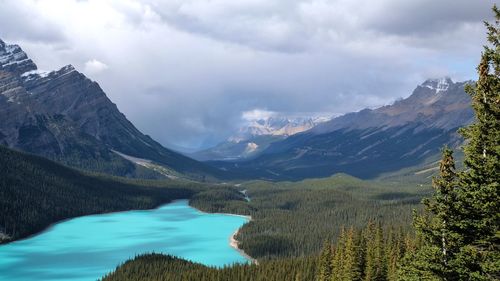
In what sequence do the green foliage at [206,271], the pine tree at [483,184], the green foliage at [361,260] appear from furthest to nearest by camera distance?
the green foliage at [206,271]
the green foliage at [361,260]
the pine tree at [483,184]

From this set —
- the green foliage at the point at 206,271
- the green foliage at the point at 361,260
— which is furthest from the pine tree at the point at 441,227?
the green foliage at the point at 206,271

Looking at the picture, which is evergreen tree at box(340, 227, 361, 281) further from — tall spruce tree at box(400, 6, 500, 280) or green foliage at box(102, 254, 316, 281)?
tall spruce tree at box(400, 6, 500, 280)

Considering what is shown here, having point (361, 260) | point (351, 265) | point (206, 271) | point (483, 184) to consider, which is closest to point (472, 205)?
point (483, 184)

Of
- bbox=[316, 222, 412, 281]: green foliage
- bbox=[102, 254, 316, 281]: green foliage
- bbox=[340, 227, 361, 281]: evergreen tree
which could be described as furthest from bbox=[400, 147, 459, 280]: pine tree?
bbox=[102, 254, 316, 281]: green foliage

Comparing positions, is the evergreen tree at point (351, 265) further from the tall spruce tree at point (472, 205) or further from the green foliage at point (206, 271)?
the tall spruce tree at point (472, 205)

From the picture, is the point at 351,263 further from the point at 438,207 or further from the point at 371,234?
the point at 438,207

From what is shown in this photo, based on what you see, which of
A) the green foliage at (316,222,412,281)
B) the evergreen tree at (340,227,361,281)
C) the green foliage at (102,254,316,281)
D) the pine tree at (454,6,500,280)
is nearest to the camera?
the pine tree at (454,6,500,280)

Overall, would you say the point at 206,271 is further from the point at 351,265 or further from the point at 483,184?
the point at 483,184

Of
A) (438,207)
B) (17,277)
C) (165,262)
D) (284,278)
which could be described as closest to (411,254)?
(438,207)
